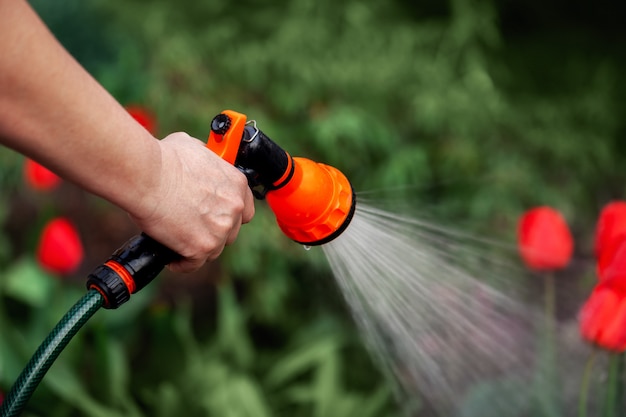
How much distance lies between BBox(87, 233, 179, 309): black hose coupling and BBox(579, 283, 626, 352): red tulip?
798 millimetres

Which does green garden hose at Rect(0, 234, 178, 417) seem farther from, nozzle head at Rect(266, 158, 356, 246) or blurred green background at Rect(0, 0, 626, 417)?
blurred green background at Rect(0, 0, 626, 417)

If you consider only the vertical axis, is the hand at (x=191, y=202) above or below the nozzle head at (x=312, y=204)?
below

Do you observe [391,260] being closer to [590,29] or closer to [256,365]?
[256,365]

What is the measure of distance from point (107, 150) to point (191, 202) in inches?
6.0

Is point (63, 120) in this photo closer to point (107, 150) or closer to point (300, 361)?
point (107, 150)

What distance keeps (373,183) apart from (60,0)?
1.48 metres

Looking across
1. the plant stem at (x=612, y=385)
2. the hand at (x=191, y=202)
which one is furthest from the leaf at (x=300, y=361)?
the hand at (x=191, y=202)

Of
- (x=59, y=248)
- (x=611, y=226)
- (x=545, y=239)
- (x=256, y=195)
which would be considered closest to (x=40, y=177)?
(x=59, y=248)

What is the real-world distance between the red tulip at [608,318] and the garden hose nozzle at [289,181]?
0.52m

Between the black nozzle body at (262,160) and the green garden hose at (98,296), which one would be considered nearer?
the green garden hose at (98,296)

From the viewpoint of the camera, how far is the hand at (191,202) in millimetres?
1152

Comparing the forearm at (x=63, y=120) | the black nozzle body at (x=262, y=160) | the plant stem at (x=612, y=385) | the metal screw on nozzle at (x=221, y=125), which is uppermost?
the metal screw on nozzle at (x=221, y=125)

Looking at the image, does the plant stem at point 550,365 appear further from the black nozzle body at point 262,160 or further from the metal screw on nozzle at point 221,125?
the metal screw on nozzle at point 221,125

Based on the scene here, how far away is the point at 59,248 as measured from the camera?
6.97ft
